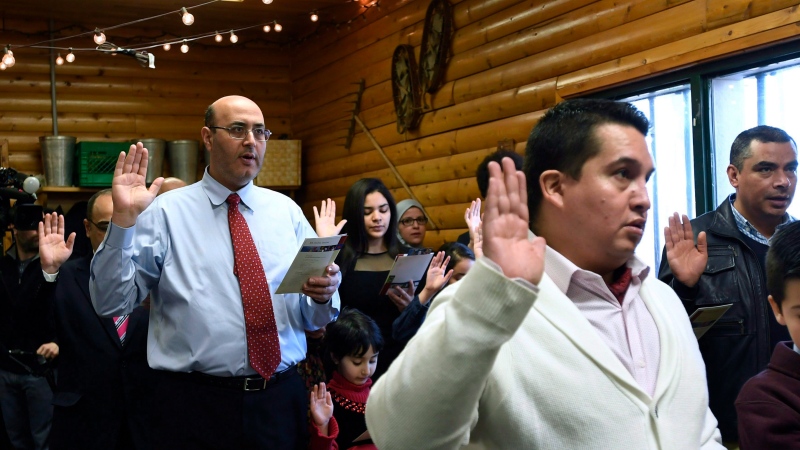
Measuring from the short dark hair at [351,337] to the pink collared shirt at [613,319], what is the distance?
2.04 m

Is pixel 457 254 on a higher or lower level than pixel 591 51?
lower

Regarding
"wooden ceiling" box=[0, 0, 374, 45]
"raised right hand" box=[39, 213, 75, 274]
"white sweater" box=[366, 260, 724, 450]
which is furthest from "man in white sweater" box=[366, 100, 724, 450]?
"wooden ceiling" box=[0, 0, 374, 45]

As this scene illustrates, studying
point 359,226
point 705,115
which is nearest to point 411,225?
A: point 359,226

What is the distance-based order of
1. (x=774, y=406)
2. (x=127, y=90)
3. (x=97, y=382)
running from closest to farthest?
(x=774, y=406) → (x=97, y=382) → (x=127, y=90)

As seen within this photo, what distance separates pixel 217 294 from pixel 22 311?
1904mm

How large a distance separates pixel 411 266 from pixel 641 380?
7.90 ft

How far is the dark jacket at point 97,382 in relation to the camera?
3.42 metres

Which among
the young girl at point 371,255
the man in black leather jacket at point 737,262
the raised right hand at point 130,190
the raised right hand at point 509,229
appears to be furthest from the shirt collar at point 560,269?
the young girl at point 371,255

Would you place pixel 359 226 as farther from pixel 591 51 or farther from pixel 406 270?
pixel 591 51

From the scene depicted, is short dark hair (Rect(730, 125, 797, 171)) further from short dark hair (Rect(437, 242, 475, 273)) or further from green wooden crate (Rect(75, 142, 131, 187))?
green wooden crate (Rect(75, 142, 131, 187))

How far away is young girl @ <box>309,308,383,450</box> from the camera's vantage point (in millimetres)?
3387

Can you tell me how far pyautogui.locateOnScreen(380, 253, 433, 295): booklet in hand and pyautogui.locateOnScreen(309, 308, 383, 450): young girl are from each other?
262 mm

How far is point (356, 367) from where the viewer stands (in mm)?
3506

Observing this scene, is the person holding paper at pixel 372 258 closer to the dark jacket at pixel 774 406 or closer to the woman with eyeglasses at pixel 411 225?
the woman with eyeglasses at pixel 411 225
